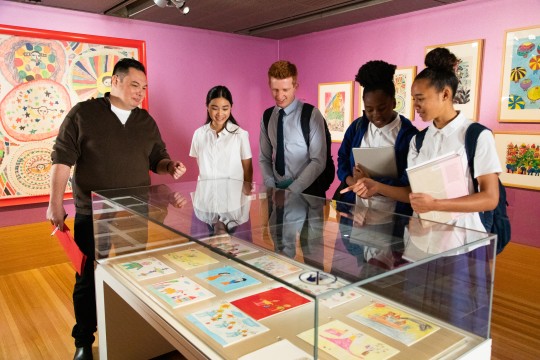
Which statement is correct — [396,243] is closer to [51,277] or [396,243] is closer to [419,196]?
[419,196]

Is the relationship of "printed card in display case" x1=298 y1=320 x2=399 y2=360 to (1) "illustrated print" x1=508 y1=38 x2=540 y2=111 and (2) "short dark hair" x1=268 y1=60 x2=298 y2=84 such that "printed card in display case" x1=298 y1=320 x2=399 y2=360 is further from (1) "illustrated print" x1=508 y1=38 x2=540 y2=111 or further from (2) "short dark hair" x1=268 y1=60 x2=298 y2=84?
(1) "illustrated print" x1=508 y1=38 x2=540 y2=111

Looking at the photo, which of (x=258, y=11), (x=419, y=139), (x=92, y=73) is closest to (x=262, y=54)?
(x=258, y=11)

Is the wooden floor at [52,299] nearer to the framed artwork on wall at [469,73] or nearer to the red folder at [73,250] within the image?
the red folder at [73,250]

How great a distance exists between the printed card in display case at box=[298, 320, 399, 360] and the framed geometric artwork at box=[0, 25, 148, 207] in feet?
11.5

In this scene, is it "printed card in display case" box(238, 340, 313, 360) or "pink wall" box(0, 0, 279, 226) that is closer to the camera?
"printed card in display case" box(238, 340, 313, 360)

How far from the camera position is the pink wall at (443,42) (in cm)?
343

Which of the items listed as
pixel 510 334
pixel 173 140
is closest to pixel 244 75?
pixel 173 140

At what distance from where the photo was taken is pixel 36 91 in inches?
151

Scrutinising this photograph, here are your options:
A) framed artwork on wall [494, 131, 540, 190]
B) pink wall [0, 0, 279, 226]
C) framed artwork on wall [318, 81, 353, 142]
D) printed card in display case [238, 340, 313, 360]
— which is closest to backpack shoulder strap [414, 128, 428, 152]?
printed card in display case [238, 340, 313, 360]

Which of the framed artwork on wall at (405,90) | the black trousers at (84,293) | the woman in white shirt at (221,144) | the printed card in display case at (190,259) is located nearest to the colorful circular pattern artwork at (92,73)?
the woman in white shirt at (221,144)

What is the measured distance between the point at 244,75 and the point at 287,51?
2.13ft

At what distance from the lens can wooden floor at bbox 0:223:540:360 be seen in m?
2.76

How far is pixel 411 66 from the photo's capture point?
4098 mm

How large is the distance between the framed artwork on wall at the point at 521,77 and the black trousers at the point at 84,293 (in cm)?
321
